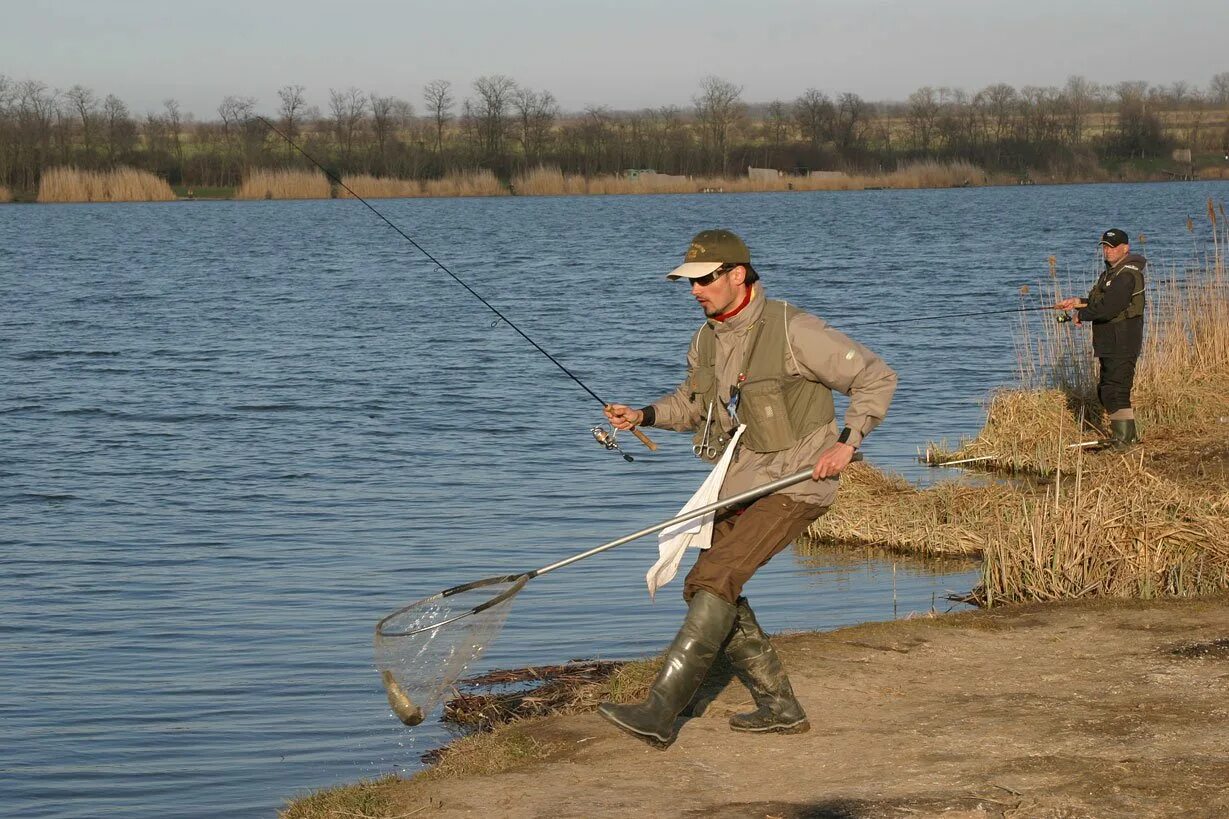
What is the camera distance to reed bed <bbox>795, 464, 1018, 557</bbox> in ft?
35.9

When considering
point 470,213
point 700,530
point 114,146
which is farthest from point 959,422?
Result: point 114,146

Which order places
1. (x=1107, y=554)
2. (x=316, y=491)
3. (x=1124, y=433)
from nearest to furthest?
(x=1107, y=554), (x=1124, y=433), (x=316, y=491)

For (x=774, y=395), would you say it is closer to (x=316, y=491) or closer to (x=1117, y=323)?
(x=1117, y=323)

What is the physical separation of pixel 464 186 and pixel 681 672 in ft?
302

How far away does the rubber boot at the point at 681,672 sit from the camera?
19.1 feet

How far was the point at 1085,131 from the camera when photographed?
13400cm

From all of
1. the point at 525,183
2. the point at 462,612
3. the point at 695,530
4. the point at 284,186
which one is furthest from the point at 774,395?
the point at 525,183

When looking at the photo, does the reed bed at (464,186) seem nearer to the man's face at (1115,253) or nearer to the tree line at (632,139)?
the tree line at (632,139)

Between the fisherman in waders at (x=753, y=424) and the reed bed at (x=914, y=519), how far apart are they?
199 inches

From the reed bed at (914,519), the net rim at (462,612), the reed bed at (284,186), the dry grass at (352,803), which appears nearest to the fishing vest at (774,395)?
the net rim at (462,612)

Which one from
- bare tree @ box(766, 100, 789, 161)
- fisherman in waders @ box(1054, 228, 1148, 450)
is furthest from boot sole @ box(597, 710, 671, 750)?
bare tree @ box(766, 100, 789, 161)

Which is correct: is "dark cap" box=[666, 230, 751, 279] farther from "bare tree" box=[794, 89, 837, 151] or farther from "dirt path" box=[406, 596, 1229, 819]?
"bare tree" box=[794, 89, 837, 151]

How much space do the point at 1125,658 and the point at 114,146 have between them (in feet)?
350

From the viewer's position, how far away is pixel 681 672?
19.3 feet
